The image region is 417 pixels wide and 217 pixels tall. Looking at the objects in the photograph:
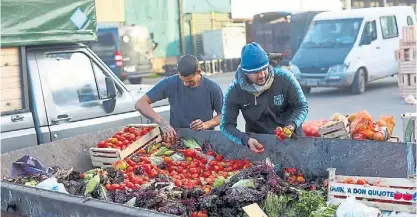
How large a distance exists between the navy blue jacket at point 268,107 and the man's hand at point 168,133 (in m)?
→ 0.90

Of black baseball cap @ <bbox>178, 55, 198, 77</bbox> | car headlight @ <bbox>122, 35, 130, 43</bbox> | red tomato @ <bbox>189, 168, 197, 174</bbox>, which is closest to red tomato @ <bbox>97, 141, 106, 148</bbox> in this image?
black baseball cap @ <bbox>178, 55, 198, 77</bbox>

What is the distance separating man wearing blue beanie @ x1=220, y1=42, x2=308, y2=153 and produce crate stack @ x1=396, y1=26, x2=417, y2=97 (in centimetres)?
1051

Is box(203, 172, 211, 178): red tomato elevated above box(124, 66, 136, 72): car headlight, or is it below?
above

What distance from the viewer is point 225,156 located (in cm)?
653

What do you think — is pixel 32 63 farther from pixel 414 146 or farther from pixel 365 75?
pixel 365 75

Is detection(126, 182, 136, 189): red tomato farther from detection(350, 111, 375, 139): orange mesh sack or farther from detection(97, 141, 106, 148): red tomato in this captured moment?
detection(350, 111, 375, 139): orange mesh sack

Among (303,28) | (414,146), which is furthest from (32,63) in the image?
(303,28)

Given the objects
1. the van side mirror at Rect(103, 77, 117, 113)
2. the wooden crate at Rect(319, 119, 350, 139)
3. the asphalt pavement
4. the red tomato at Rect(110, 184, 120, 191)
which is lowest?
the asphalt pavement

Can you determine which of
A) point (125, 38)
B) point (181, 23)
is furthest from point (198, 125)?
point (181, 23)

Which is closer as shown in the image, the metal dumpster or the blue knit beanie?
the metal dumpster

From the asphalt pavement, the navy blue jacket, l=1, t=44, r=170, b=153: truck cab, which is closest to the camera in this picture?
the navy blue jacket

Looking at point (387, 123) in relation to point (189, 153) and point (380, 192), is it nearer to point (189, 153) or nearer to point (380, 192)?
point (189, 153)

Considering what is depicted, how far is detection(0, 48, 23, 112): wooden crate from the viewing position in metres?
7.30

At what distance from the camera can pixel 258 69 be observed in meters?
5.52
